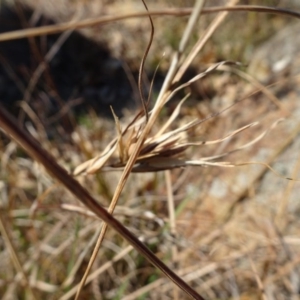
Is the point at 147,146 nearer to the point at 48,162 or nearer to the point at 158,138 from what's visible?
the point at 158,138

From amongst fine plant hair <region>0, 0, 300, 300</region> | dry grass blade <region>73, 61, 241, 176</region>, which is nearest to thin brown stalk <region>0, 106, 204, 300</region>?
fine plant hair <region>0, 0, 300, 300</region>

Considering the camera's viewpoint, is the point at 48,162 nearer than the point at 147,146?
Yes

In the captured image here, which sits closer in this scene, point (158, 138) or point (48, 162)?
point (48, 162)

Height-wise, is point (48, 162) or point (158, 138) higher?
point (158, 138)

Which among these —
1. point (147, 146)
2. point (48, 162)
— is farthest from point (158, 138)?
point (48, 162)

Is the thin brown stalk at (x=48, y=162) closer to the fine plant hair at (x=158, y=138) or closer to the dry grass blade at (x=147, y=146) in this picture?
the fine plant hair at (x=158, y=138)

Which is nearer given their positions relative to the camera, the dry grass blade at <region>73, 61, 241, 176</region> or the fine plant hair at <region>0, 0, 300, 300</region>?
the fine plant hair at <region>0, 0, 300, 300</region>

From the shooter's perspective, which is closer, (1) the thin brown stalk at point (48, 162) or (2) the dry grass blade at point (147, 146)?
(1) the thin brown stalk at point (48, 162)

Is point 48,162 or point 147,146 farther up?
point 147,146

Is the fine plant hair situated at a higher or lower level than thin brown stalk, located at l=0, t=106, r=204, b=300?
higher

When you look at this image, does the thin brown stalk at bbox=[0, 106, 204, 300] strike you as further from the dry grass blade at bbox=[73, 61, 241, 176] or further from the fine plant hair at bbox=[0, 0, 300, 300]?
the dry grass blade at bbox=[73, 61, 241, 176]

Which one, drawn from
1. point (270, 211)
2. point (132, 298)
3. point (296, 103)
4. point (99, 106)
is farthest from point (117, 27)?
point (132, 298)

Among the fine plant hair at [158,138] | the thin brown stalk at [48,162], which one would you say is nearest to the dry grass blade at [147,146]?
the fine plant hair at [158,138]
